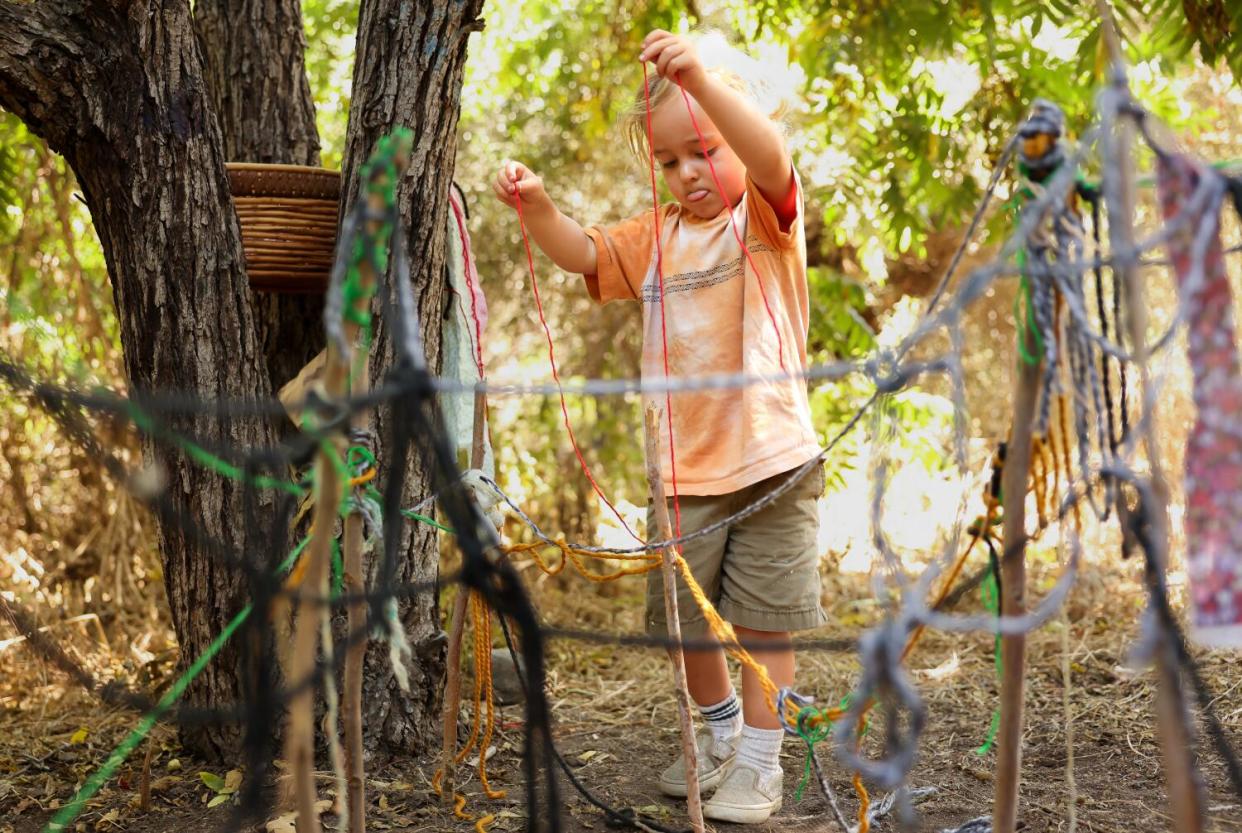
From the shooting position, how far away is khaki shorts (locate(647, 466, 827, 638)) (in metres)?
2.59

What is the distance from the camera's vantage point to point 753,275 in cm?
262

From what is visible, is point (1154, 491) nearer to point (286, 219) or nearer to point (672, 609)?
point (672, 609)

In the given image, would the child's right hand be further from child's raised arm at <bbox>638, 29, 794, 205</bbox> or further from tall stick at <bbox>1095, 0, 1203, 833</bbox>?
tall stick at <bbox>1095, 0, 1203, 833</bbox>

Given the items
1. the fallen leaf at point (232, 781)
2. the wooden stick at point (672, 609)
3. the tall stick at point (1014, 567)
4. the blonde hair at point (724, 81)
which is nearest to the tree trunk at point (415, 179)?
the fallen leaf at point (232, 781)

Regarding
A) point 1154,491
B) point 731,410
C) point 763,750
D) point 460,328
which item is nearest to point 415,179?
point 460,328

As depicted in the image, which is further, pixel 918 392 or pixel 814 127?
pixel 918 392

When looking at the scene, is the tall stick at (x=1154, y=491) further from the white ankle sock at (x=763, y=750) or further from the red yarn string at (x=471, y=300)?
the red yarn string at (x=471, y=300)

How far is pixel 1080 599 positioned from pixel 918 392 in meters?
1.27

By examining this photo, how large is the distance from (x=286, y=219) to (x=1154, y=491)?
2015mm

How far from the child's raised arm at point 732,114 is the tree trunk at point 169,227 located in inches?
41.3

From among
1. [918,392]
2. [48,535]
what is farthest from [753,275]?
[48,535]

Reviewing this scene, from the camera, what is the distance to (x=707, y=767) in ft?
8.89

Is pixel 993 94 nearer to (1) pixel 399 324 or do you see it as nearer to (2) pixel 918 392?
(2) pixel 918 392

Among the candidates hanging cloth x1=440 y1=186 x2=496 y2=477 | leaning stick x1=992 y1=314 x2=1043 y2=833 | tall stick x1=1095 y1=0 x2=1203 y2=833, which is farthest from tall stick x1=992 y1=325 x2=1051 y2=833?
hanging cloth x1=440 y1=186 x2=496 y2=477
